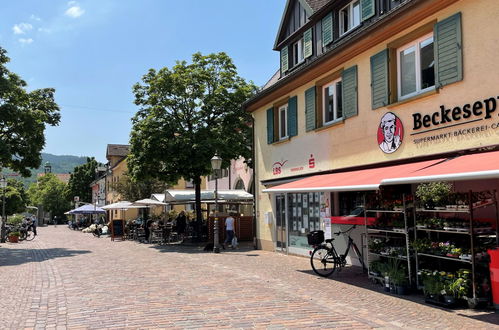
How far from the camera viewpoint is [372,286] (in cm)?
981

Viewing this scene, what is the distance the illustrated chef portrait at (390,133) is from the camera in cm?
1065

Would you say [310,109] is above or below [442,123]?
above

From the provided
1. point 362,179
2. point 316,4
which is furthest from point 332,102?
point 362,179

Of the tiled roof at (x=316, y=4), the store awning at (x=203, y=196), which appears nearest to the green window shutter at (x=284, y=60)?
the tiled roof at (x=316, y=4)

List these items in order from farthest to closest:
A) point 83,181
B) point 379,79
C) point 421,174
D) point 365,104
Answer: point 83,181 → point 365,104 → point 379,79 → point 421,174

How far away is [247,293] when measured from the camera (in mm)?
8977

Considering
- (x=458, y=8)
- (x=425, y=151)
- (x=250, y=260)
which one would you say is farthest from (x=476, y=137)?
(x=250, y=260)

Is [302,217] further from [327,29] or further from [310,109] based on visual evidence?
[327,29]

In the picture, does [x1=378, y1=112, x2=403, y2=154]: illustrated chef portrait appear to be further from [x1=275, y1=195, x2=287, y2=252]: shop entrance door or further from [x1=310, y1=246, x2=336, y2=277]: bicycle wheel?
[x1=275, y1=195, x2=287, y2=252]: shop entrance door

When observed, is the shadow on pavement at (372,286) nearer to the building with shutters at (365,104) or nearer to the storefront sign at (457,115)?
the building with shutters at (365,104)

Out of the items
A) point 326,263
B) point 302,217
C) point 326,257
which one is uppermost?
point 302,217

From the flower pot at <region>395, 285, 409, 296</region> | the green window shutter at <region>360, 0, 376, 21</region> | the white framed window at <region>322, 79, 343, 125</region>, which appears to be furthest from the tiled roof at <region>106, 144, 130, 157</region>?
the flower pot at <region>395, 285, 409, 296</region>

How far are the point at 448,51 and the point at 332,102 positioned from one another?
503 cm

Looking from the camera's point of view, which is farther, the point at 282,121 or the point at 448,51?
the point at 282,121
